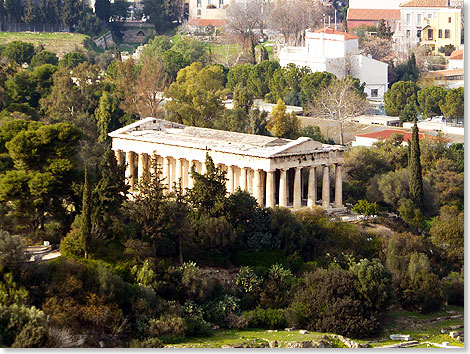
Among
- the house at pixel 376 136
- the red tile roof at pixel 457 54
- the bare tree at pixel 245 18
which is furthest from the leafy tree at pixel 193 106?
the bare tree at pixel 245 18

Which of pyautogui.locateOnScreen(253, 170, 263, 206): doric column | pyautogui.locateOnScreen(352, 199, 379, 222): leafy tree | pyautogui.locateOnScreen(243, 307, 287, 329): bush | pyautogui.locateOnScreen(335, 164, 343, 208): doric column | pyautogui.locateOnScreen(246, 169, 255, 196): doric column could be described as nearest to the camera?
pyautogui.locateOnScreen(243, 307, 287, 329): bush

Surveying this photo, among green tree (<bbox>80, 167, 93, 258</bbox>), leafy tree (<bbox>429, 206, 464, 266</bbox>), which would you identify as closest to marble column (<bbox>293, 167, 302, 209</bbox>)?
leafy tree (<bbox>429, 206, 464, 266</bbox>)

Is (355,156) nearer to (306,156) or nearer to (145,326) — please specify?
(306,156)

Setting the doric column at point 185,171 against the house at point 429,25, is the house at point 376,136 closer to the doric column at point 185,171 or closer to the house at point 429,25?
the doric column at point 185,171

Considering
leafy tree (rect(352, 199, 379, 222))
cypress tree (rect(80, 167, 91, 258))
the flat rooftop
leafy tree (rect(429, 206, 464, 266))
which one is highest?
the flat rooftop

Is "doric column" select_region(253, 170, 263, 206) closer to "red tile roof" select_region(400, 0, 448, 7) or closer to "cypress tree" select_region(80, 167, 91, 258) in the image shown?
"cypress tree" select_region(80, 167, 91, 258)

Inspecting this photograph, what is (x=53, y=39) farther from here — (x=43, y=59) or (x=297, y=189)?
(x=297, y=189)

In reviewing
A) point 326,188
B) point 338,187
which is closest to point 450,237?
point 338,187
